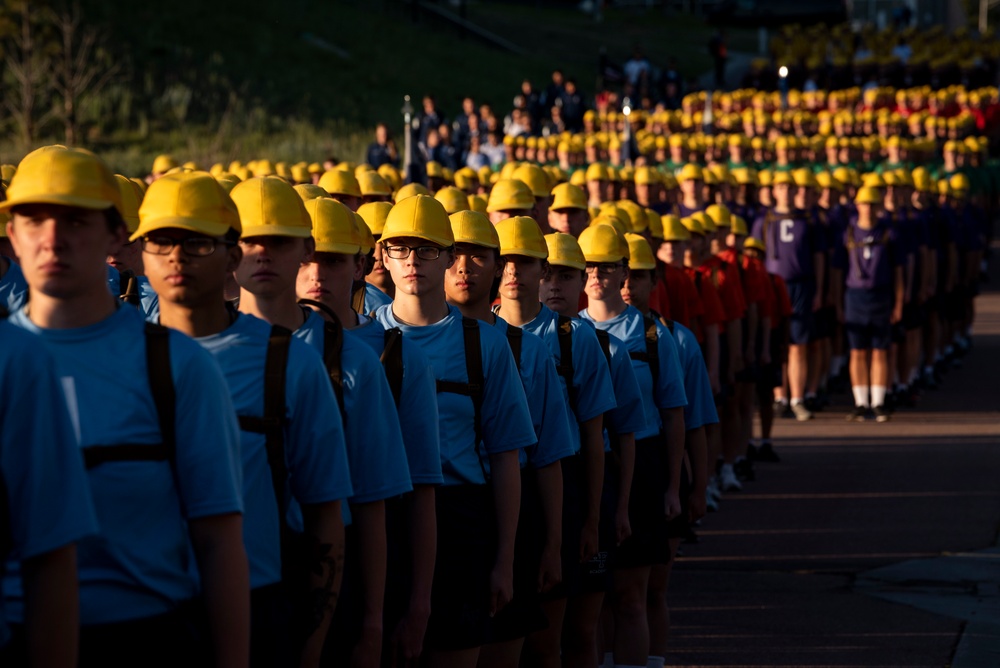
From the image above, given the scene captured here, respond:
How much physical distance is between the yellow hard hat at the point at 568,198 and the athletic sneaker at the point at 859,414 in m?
7.12

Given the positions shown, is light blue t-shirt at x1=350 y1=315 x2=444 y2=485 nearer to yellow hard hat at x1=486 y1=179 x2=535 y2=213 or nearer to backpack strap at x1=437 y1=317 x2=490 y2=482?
backpack strap at x1=437 y1=317 x2=490 y2=482

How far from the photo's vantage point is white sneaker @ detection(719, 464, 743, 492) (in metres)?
14.0

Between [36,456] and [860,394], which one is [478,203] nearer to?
[860,394]

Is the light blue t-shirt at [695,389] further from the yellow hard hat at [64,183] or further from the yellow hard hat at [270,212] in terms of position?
the yellow hard hat at [64,183]

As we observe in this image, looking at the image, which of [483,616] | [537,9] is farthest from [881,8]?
[483,616]

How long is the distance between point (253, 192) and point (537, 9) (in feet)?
275

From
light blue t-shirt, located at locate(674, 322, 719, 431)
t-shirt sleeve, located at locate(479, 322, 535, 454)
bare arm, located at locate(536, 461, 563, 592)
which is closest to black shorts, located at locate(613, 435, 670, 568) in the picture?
light blue t-shirt, located at locate(674, 322, 719, 431)

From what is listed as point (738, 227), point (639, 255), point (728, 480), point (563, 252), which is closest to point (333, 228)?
point (563, 252)

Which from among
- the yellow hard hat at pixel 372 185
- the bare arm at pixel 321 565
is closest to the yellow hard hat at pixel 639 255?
the yellow hard hat at pixel 372 185

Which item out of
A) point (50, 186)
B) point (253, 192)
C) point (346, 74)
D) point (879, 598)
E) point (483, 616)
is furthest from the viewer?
point (346, 74)

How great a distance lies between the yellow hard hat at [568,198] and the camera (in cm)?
1138

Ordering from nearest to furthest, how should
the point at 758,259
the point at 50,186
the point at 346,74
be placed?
1. the point at 50,186
2. the point at 758,259
3. the point at 346,74

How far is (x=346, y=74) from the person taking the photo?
5662cm

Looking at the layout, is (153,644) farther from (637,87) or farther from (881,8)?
(881,8)
